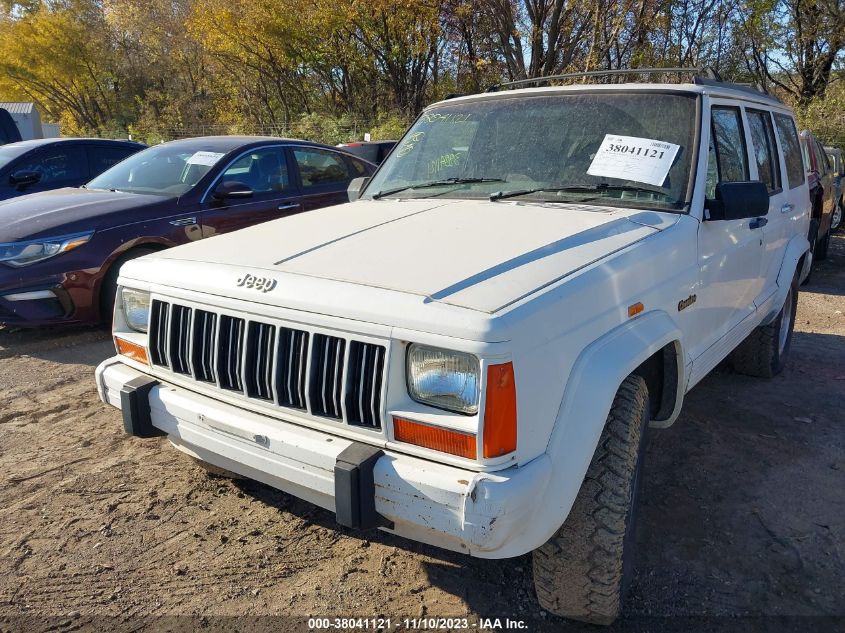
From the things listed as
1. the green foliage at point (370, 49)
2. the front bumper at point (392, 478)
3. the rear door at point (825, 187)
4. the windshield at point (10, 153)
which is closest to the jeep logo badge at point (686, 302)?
the front bumper at point (392, 478)

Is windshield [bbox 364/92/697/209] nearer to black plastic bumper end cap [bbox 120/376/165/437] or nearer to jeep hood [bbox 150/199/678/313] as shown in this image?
jeep hood [bbox 150/199/678/313]

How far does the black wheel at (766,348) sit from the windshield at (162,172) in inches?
189

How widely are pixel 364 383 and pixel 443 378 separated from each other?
267 millimetres

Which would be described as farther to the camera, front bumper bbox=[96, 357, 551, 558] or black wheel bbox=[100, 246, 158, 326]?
black wheel bbox=[100, 246, 158, 326]

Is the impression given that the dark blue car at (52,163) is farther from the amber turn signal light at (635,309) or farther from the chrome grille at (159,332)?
the amber turn signal light at (635,309)

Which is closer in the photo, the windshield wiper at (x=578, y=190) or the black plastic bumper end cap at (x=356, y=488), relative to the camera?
the black plastic bumper end cap at (x=356, y=488)

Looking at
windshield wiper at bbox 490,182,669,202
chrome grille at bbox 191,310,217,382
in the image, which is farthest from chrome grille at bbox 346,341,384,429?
windshield wiper at bbox 490,182,669,202

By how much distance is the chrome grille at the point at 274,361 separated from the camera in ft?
6.98

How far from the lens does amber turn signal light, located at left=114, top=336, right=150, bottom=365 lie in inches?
111

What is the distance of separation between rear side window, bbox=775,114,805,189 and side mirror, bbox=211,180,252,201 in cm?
→ 420

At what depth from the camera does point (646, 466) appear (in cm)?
358

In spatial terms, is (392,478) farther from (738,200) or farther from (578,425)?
(738,200)

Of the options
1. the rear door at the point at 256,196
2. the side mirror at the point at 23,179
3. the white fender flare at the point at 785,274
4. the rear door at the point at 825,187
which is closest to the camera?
the white fender flare at the point at 785,274

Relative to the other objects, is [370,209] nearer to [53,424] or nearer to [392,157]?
[392,157]
